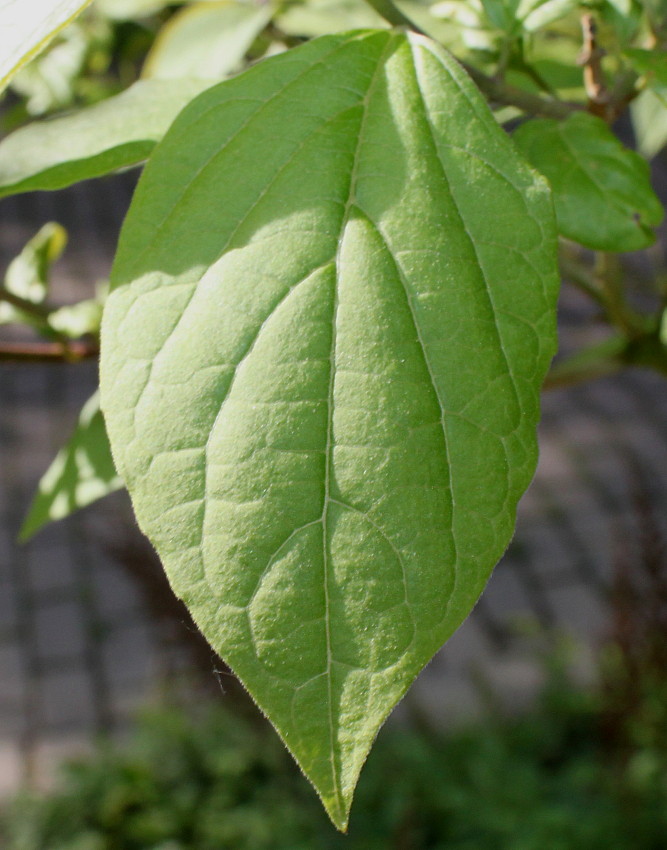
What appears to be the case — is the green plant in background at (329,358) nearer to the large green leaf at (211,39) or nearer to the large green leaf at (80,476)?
the large green leaf at (80,476)

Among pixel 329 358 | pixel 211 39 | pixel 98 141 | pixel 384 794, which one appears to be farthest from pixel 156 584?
pixel 329 358

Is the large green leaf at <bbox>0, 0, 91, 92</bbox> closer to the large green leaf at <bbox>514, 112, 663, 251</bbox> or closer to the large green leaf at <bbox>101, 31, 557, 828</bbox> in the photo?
the large green leaf at <bbox>101, 31, 557, 828</bbox>

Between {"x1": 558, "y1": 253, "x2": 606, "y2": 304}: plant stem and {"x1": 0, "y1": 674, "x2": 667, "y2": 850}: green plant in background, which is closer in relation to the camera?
{"x1": 558, "y1": 253, "x2": 606, "y2": 304}: plant stem

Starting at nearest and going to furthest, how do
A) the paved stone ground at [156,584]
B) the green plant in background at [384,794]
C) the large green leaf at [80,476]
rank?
the large green leaf at [80,476] < the green plant in background at [384,794] < the paved stone ground at [156,584]

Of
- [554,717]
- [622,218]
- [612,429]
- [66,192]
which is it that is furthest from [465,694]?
[66,192]

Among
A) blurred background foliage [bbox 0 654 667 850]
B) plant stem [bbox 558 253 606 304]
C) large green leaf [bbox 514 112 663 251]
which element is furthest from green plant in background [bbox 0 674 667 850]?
large green leaf [bbox 514 112 663 251]

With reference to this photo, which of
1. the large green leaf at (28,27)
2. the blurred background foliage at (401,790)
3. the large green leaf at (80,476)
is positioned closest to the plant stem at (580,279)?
the large green leaf at (80,476)

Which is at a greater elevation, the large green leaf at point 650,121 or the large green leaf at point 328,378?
the large green leaf at point 328,378
